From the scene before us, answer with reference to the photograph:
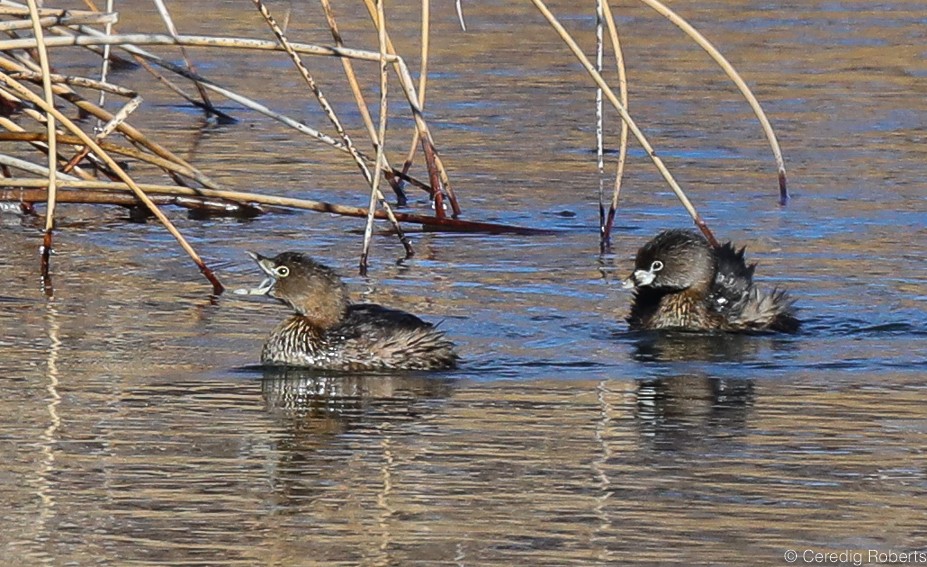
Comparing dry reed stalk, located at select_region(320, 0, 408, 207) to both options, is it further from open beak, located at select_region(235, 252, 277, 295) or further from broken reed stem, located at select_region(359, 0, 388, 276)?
open beak, located at select_region(235, 252, 277, 295)

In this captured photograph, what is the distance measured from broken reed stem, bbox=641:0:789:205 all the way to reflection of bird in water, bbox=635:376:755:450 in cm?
198

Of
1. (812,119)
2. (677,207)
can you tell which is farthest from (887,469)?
(812,119)

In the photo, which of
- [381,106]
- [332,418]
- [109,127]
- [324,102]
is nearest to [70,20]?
[109,127]

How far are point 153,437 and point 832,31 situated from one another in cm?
1455

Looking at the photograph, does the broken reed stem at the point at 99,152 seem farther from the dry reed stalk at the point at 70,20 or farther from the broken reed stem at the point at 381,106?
the broken reed stem at the point at 381,106

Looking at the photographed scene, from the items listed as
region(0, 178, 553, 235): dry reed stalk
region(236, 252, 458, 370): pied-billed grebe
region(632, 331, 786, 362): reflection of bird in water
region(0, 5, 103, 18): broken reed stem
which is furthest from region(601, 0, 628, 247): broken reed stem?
region(0, 5, 103, 18): broken reed stem

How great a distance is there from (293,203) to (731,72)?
2307 millimetres

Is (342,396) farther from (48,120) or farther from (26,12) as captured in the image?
(26,12)

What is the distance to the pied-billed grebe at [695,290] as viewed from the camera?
9828 mm

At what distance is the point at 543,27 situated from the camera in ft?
68.6

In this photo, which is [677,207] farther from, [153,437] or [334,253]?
[153,437]

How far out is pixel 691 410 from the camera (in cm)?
771

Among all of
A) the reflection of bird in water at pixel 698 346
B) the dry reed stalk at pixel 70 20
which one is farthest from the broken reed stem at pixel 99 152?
the reflection of bird in water at pixel 698 346

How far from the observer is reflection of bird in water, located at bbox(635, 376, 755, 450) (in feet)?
23.5
